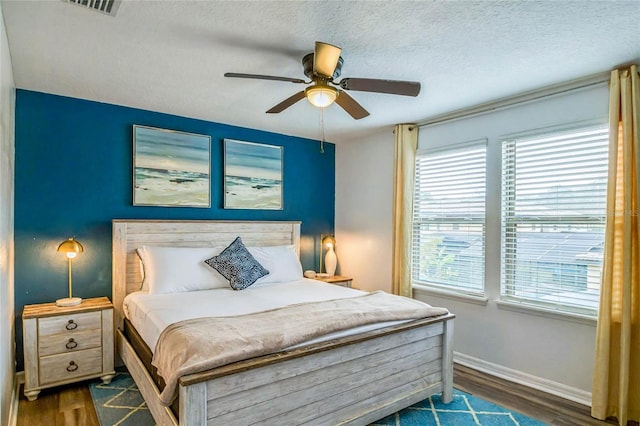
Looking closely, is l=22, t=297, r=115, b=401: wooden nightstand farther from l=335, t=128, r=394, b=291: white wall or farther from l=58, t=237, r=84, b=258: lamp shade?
l=335, t=128, r=394, b=291: white wall

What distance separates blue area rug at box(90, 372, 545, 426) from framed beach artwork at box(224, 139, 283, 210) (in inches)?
81.5

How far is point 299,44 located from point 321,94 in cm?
33

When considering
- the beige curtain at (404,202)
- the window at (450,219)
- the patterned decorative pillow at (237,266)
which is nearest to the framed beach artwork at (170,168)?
the patterned decorative pillow at (237,266)

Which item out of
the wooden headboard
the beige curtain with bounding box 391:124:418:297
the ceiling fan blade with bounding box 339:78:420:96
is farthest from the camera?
the beige curtain with bounding box 391:124:418:297

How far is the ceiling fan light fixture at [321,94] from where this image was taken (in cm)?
229

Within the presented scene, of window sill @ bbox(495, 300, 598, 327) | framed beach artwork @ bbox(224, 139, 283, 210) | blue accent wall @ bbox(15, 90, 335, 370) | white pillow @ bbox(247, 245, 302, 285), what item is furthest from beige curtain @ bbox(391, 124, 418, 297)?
blue accent wall @ bbox(15, 90, 335, 370)

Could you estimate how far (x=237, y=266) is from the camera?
11.5ft

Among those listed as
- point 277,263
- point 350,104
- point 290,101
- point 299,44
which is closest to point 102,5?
point 299,44

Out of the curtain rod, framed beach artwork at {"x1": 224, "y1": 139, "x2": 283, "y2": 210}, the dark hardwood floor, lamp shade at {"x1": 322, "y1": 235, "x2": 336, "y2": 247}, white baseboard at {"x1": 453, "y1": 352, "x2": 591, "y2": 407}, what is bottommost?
the dark hardwood floor

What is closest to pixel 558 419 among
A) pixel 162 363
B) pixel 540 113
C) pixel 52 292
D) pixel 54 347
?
pixel 540 113

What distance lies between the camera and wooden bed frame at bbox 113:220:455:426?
5.92 ft

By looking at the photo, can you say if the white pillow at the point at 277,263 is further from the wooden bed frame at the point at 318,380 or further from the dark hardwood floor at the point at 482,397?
the dark hardwood floor at the point at 482,397

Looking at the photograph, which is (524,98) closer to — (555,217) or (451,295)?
(555,217)

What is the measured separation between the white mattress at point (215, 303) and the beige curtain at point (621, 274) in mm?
1513
